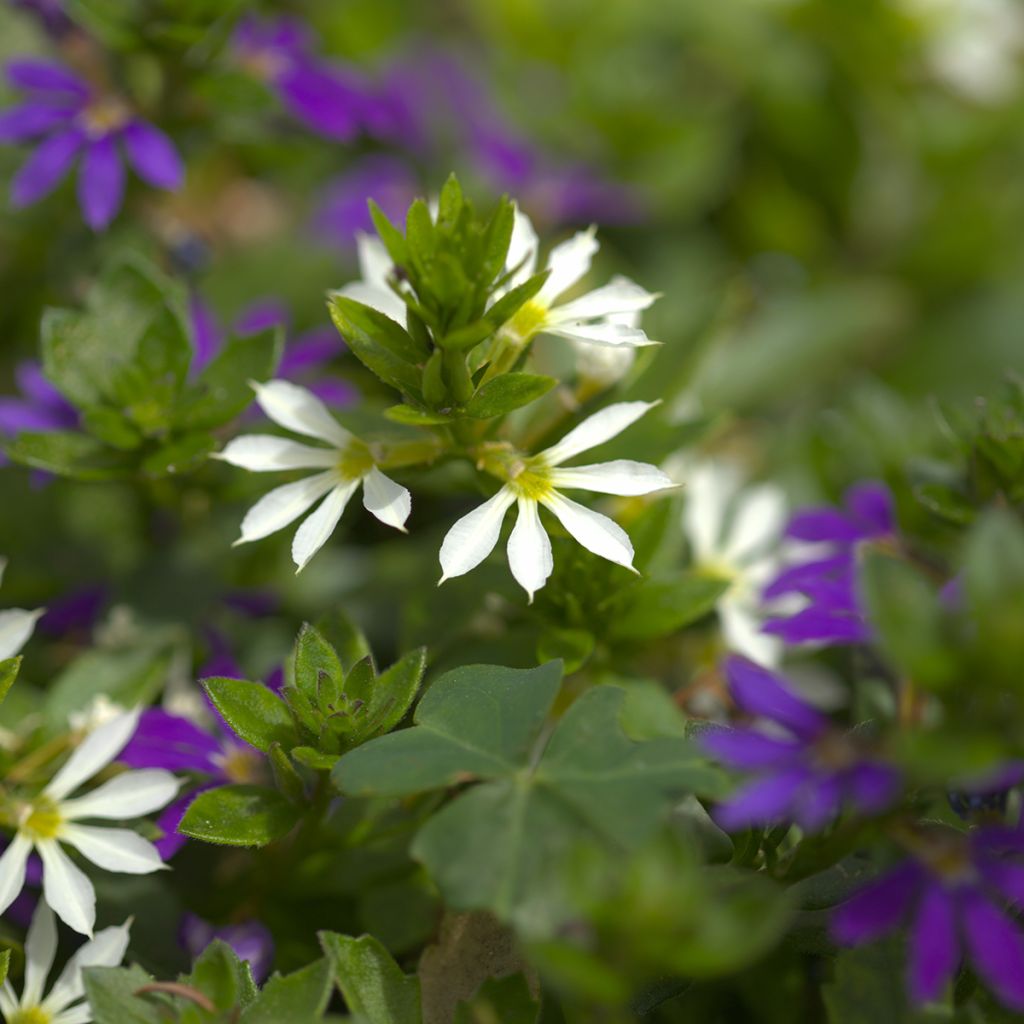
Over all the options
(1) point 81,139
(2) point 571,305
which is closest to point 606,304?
(2) point 571,305

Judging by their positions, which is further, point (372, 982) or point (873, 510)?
point (873, 510)

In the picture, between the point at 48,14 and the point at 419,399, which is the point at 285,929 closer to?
the point at 419,399

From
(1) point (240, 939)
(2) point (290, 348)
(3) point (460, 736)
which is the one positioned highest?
(3) point (460, 736)

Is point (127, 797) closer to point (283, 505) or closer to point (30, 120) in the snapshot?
point (283, 505)

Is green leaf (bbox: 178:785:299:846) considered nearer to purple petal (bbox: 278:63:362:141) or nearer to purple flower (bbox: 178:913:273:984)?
purple flower (bbox: 178:913:273:984)

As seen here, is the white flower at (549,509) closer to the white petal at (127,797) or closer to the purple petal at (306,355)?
the white petal at (127,797)

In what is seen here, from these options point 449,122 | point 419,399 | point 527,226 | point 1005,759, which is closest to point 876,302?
point 449,122

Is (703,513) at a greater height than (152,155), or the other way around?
(152,155)
